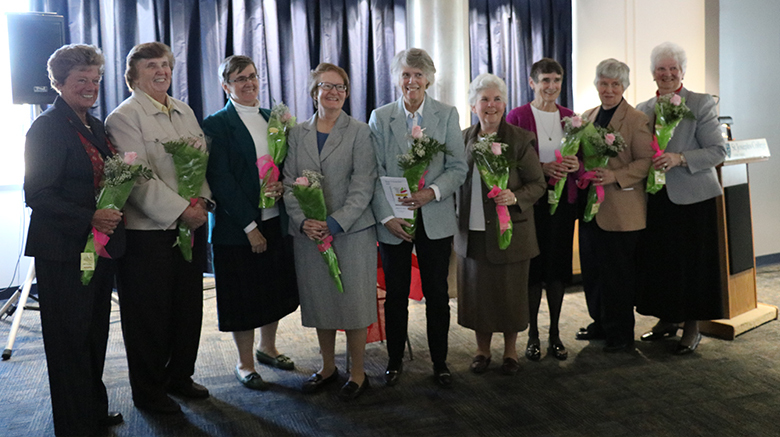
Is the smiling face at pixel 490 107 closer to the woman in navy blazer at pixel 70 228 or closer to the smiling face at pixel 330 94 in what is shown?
the smiling face at pixel 330 94

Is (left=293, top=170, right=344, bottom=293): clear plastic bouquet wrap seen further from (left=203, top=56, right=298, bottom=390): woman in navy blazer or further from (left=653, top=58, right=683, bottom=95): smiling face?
(left=653, top=58, right=683, bottom=95): smiling face

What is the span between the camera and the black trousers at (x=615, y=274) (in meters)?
3.42

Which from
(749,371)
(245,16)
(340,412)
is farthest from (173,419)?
(245,16)

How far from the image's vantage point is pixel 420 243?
2.99 meters

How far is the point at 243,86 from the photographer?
115 inches

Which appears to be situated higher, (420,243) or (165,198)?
(165,198)

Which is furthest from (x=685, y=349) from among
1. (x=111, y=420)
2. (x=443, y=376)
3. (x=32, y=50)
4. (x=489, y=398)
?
(x=32, y=50)

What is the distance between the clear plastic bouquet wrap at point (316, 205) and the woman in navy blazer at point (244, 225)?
0.69ft

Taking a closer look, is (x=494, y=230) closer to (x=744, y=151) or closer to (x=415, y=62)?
(x=415, y=62)

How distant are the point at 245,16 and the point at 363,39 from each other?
1176 millimetres

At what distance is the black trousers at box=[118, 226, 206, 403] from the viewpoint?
2678 mm

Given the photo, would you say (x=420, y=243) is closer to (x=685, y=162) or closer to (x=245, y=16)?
(x=685, y=162)

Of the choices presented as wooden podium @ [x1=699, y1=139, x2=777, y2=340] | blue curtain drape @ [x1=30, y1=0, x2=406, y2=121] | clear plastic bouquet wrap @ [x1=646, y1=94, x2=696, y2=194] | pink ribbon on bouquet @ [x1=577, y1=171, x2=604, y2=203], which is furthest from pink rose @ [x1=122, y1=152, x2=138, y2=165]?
blue curtain drape @ [x1=30, y1=0, x2=406, y2=121]

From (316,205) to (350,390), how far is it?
90cm
